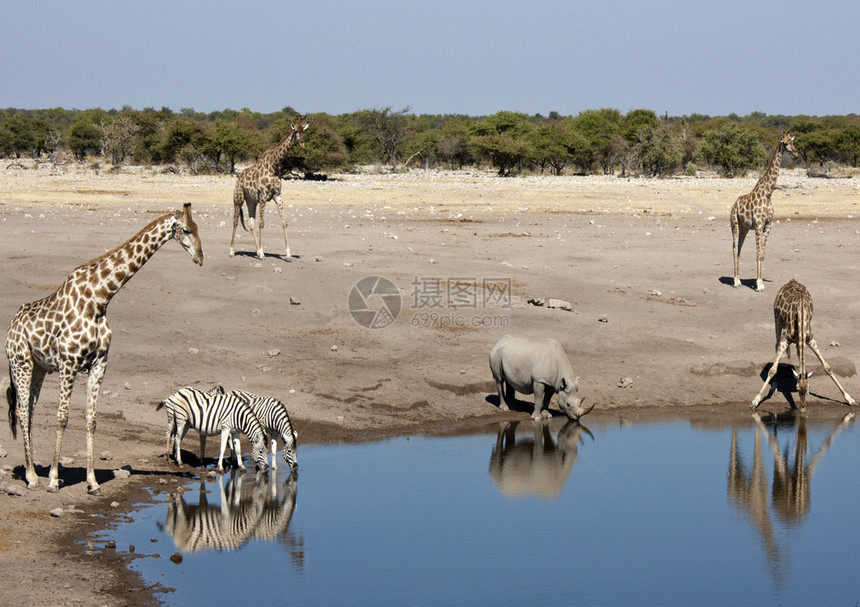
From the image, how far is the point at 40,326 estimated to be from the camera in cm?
968

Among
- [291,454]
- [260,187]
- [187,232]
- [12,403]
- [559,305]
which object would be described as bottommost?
[291,454]

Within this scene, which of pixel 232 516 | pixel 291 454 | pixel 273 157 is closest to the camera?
pixel 232 516

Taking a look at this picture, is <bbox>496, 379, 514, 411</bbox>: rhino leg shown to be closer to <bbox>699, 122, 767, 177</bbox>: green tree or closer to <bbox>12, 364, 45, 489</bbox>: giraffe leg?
<bbox>12, 364, 45, 489</bbox>: giraffe leg

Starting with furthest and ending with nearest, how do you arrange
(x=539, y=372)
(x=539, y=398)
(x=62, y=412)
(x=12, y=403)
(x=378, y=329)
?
(x=378, y=329)
(x=539, y=398)
(x=539, y=372)
(x=12, y=403)
(x=62, y=412)

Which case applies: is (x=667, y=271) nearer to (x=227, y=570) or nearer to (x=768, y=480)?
(x=768, y=480)

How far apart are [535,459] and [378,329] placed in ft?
16.7

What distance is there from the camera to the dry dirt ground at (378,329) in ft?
35.8

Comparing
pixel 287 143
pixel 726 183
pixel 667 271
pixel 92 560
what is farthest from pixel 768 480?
pixel 726 183

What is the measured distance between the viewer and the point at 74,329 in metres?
9.63

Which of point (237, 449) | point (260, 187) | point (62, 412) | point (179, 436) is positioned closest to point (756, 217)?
point (260, 187)

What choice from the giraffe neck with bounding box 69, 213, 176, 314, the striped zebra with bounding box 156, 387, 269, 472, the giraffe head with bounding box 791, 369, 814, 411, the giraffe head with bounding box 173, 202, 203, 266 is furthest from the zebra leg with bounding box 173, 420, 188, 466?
the giraffe head with bounding box 791, 369, 814, 411

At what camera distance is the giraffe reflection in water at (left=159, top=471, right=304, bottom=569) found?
9.53 m

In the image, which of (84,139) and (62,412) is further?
(84,139)

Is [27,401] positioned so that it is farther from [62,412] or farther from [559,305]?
[559,305]
